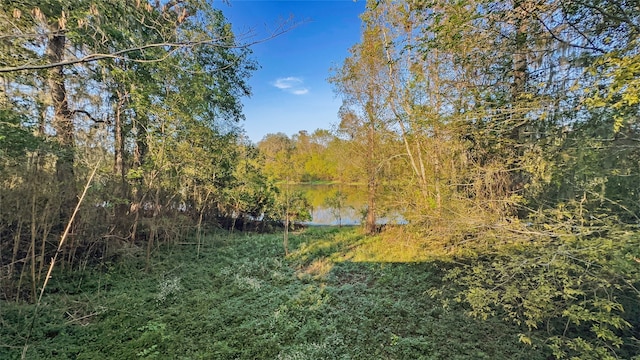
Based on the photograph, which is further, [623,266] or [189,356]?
[189,356]

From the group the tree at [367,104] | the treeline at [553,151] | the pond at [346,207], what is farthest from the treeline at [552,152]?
the pond at [346,207]

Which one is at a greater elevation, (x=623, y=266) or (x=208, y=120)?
(x=208, y=120)

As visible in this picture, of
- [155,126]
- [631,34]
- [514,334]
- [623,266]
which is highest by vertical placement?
[155,126]

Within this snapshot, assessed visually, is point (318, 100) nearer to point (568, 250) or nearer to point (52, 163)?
point (52, 163)

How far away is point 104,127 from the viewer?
5465 millimetres

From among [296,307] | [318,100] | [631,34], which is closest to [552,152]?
[631,34]

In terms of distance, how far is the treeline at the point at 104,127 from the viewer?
3.45 m

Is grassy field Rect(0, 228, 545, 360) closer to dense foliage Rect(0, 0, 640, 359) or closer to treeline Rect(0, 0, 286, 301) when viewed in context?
dense foliage Rect(0, 0, 640, 359)

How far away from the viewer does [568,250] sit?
8.15 ft

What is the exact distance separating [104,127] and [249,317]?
4.84m

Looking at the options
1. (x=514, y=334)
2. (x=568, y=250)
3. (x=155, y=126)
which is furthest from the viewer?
(x=155, y=126)

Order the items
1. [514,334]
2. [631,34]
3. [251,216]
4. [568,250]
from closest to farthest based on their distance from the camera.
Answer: [631,34]
[568,250]
[514,334]
[251,216]

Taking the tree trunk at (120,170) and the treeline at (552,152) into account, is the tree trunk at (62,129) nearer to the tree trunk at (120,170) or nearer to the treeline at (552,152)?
the tree trunk at (120,170)

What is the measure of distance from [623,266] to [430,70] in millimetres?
4232
